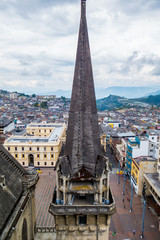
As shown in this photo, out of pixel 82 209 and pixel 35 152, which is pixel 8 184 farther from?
pixel 35 152

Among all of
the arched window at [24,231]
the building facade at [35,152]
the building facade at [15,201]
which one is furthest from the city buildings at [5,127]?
the arched window at [24,231]

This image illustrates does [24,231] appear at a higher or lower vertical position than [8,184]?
lower

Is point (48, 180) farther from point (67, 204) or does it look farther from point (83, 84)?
point (83, 84)

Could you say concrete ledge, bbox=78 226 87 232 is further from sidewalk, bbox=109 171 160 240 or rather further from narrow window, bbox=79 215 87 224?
sidewalk, bbox=109 171 160 240

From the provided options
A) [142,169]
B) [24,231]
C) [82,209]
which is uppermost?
[82,209]

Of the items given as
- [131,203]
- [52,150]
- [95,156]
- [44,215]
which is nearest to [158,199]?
[131,203]

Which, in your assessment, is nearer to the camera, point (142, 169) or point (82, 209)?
point (82, 209)

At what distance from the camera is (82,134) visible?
17938mm

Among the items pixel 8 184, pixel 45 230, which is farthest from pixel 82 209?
pixel 45 230

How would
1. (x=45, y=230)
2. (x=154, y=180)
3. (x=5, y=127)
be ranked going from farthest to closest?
(x=5, y=127) < (x=154, y=180) < (x=45, y=230)

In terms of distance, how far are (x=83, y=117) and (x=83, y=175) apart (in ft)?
18.3

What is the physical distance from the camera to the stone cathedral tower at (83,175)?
17.3 metres

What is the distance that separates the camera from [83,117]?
18.3 m

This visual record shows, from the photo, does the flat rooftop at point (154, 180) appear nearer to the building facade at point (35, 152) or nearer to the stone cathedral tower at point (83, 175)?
the stone cathedral tower at point (83, 175)
